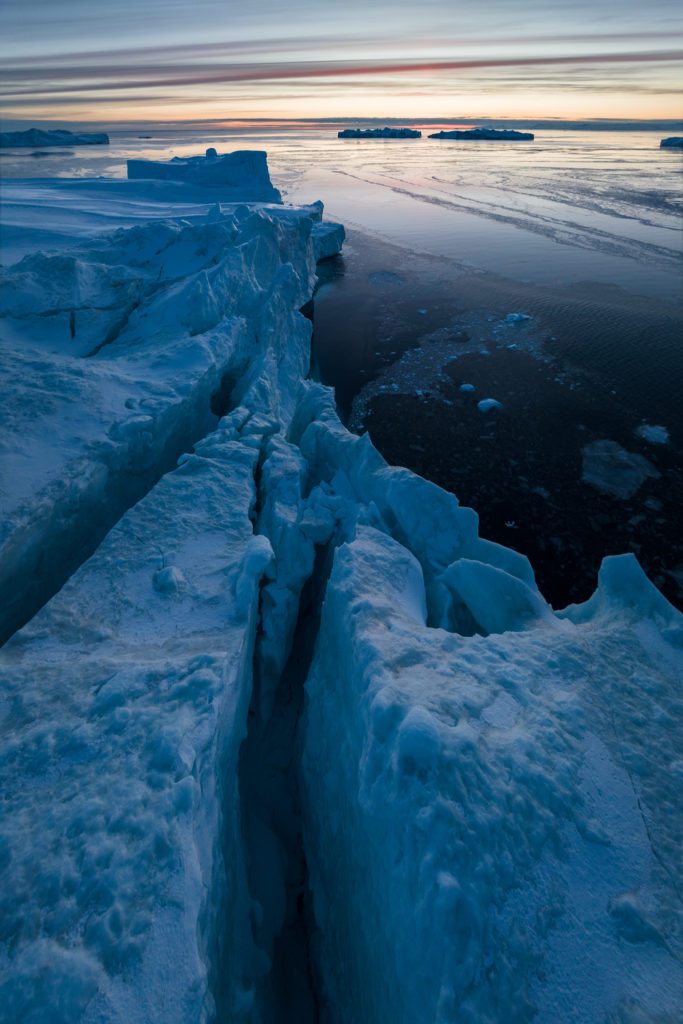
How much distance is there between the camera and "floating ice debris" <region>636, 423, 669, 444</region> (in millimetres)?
8695

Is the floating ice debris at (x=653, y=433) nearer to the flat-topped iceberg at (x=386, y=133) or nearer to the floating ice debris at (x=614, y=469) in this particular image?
the floating ice debris at (x=614, y=469)

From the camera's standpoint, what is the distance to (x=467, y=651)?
3.27m

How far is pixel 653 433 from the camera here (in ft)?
29.1

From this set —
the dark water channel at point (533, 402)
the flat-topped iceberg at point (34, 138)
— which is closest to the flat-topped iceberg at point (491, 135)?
the flat-topped iceberg at point (34, 138)

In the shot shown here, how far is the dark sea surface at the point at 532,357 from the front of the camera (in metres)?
7.38

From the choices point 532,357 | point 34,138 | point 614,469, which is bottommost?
point 614,469

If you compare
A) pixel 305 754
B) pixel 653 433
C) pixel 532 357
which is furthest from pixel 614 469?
pixel 305 754

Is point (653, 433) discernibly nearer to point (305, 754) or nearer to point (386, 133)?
point (305, 754)

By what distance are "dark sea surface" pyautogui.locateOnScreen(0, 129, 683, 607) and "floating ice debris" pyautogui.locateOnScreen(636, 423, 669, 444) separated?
34mm

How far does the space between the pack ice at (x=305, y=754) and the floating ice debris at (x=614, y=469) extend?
4.00 meters

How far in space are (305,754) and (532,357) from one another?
10285 millimetres

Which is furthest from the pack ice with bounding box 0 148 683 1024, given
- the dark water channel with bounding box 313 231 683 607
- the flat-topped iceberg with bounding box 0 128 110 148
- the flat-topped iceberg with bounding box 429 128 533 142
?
the flat-topped iceberg with bounding box 429 128 533 142

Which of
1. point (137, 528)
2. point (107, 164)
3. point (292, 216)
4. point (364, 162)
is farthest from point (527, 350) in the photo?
point (364, 162)

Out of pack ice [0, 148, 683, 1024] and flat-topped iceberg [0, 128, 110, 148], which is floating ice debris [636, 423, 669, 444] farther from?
flat-topped iceberg [0, 128, 110, 148]
